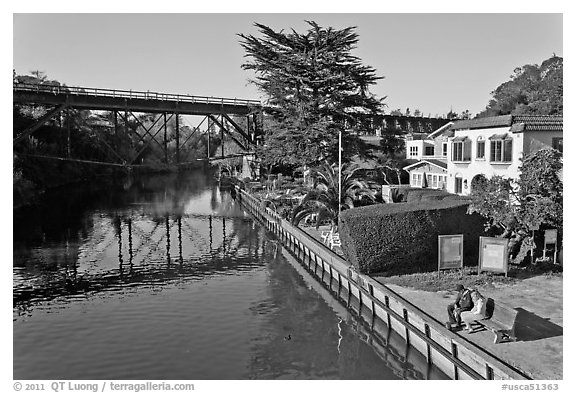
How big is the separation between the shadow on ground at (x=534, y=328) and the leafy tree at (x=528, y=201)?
21.2 feet

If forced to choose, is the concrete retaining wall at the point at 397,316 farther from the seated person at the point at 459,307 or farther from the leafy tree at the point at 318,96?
the leafy tree at the point at 318,96

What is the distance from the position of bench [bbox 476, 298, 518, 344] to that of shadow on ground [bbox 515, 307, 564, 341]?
20.2 inches

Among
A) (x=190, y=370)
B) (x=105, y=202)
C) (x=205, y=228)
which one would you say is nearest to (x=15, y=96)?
(x=105, y=202)

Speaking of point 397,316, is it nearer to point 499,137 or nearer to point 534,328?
point 534,328

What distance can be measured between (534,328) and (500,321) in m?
1.34

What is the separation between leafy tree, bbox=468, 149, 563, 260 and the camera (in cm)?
2320

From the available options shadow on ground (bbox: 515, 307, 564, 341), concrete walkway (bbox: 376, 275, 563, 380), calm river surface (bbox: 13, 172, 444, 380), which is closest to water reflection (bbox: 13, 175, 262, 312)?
calm river surface (bbox: 13, 172, 444, 380)

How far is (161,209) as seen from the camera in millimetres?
58938

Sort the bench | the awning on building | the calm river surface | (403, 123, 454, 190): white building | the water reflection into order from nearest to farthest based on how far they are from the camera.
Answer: the bench → the calm river surface → the water reflection → the awning on building → (403, 123, 454, 190): white building

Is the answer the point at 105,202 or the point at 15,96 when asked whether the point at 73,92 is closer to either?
the point at 15,96

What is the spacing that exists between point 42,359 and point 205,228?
28.5 meters

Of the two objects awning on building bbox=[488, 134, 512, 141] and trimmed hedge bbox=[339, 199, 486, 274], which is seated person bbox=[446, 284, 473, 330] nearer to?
trimmed hedge bbox=[339, 199, 486, 274]

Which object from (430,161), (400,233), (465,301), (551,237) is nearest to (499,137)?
(551,237)

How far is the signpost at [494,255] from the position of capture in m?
21.9
